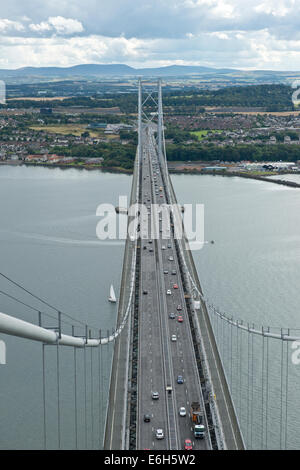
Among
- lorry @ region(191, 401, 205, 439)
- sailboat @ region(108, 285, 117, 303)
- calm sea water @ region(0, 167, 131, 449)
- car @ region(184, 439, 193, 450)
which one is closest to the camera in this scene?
car @ region(184, 439, 193, 450)

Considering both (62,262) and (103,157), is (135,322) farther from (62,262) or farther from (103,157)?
(103,157)

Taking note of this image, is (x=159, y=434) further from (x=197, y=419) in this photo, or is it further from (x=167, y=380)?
(x=167, y=380)

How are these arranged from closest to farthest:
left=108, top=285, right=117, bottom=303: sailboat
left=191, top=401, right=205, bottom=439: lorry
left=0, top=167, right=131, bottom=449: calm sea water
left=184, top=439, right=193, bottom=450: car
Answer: left=184, top=439, right=193, bottom=450: car, left=191, top=401, right=205, bottom=439: lorry, left=0, top=167, right=131, bottom=449: calm sea water, left=108, top=285, right=117, bottom=303: sailboat

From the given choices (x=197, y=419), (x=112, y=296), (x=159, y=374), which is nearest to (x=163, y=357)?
(x=159, y=374)

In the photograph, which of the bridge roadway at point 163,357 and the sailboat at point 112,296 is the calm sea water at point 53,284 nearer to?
the sailboat at point 112,296

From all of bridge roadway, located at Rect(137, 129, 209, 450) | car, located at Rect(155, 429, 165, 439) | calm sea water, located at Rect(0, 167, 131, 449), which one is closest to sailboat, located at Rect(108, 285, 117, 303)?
calm sea water, located at Rect(0, 167, 131, 449)

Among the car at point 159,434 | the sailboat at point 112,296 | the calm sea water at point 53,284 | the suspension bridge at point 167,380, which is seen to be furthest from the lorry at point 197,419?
the sailboat at point 112,296

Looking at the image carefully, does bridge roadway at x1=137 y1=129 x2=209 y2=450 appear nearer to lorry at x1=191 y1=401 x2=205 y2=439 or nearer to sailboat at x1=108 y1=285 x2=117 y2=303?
lorry at x1=191 y1=401 x2=205 y2=439
